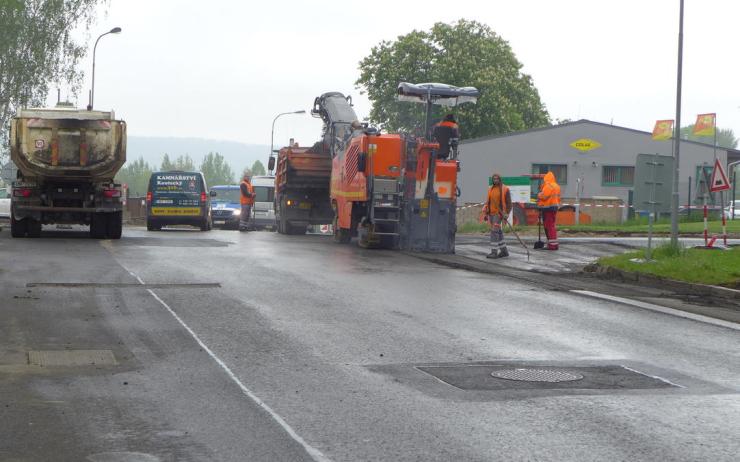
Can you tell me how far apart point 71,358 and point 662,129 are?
51.8m

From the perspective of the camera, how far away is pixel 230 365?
889 centimetres

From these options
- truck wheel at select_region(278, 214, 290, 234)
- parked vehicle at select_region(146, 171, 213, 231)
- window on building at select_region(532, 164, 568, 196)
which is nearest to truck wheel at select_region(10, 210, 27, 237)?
parked vehicle at select_region(146, 171, 213, 231)

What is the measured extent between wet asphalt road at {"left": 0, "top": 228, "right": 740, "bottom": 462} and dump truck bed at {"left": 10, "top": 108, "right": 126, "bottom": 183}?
10037 millimetres

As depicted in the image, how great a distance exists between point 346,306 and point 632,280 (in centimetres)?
782

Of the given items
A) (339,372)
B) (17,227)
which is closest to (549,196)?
(17,227)

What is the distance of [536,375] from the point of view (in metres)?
8.73

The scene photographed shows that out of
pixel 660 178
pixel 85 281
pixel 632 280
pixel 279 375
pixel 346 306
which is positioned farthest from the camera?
pixel 660 178

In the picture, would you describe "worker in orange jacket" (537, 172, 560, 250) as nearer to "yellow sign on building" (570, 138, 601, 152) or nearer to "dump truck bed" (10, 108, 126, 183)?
"dump truck bed" (10, 108, 126, 183)

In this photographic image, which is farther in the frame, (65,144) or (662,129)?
(662,129)

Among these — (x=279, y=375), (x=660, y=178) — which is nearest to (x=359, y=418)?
(x=279, y=375)

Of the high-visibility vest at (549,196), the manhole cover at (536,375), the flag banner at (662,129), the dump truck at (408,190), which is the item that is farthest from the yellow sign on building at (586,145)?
the manhole cover at (536,375)

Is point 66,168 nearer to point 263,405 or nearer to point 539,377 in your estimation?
point 539,377

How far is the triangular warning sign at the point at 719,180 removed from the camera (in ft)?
74.8

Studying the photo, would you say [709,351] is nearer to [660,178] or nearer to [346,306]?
[346,306]
